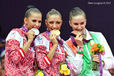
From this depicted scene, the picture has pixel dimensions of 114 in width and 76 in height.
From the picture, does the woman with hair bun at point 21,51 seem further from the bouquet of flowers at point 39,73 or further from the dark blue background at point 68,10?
the dark blue background at point 68,10

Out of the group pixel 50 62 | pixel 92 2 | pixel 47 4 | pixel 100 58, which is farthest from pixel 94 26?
pixel 50 62

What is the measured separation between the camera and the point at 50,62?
12.7 ft

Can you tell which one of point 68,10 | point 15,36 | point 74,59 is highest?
point 68,10

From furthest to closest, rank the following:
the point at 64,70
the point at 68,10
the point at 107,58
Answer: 1. the point at 68,10
2. the point at 107,58
3. the point at 64,70

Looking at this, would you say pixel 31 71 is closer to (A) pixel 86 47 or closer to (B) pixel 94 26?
(A) pixel 86 47

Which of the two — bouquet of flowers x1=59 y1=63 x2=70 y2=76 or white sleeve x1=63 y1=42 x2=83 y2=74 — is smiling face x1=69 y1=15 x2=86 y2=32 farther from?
bouquet of flowers x1=59 y1=63 x2=70 y2=76

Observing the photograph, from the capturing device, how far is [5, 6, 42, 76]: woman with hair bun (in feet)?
12.3

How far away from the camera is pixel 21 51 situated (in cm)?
374

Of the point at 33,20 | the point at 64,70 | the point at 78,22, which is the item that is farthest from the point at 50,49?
the point at 78,22

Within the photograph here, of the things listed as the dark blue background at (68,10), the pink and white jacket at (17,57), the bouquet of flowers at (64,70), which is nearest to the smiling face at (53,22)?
the pink and white jacket at (17,57)

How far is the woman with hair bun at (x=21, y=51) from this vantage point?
148 inches

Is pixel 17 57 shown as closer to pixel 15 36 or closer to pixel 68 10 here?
pixel 15 36

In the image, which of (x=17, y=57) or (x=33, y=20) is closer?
(x=17, y=57)

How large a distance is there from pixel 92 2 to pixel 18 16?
1.33 meters
